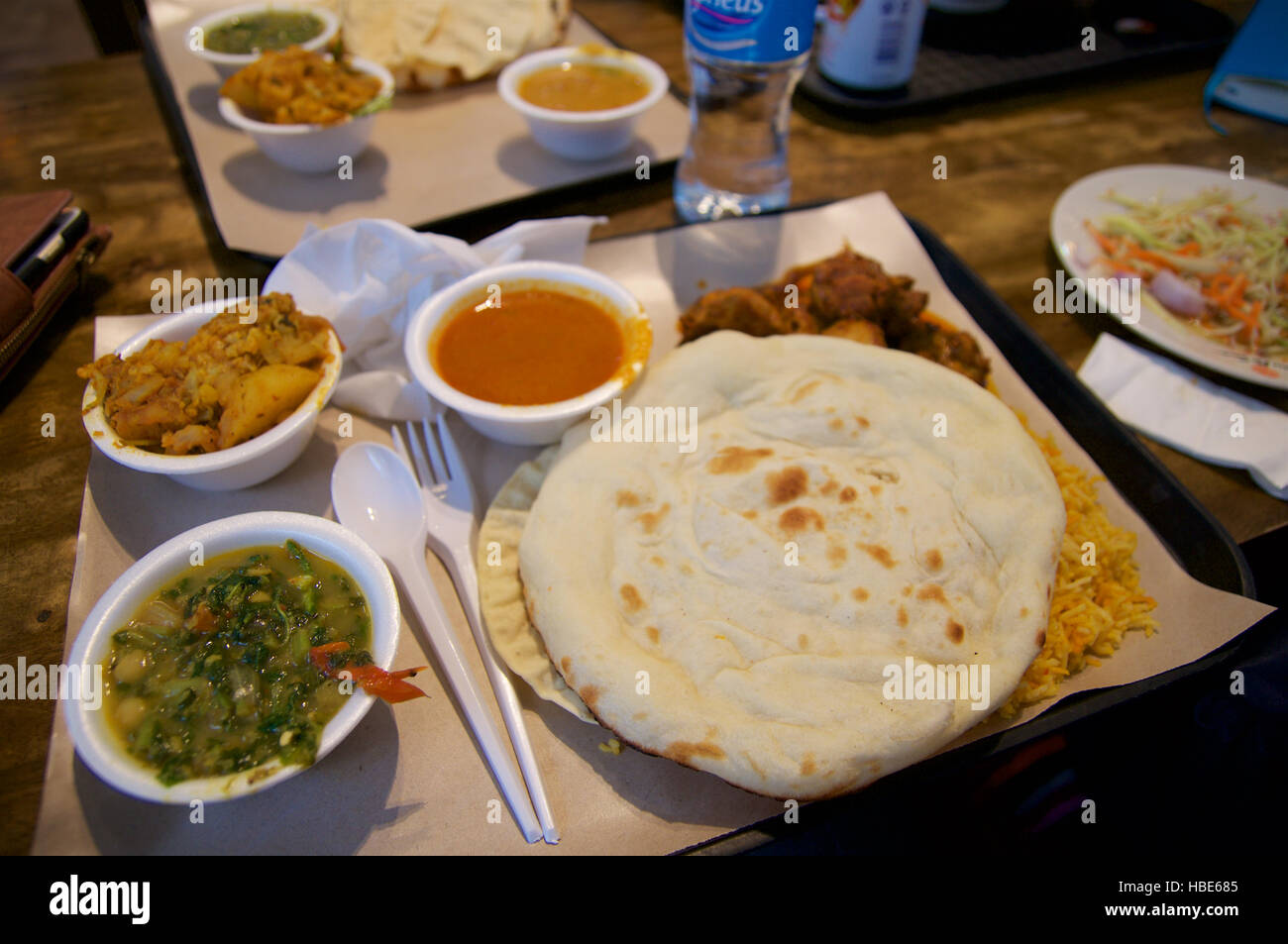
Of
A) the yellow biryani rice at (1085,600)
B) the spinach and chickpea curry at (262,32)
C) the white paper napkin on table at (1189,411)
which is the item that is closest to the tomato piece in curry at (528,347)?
the yellow biryani rice at (1085,600)

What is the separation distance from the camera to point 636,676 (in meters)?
1.67

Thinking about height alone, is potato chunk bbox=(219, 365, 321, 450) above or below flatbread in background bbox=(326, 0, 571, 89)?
below

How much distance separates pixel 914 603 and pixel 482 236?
237 cm

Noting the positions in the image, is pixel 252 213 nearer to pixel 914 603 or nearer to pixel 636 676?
pixel 636 676

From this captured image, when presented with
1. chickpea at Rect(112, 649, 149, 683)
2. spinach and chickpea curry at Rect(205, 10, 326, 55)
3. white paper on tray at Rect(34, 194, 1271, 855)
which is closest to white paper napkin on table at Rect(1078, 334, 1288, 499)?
white paper on tray at Rect(34, 194, 1271, 855)

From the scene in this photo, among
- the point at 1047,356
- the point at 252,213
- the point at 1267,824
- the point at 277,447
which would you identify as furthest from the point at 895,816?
the point at 252,213

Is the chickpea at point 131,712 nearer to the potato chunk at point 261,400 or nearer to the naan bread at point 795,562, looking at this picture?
the potato chunk at point 261,400

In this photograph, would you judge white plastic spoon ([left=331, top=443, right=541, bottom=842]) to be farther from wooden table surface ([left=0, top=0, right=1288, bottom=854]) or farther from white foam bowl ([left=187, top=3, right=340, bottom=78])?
white foam bowl ([left=187, top=3, right=340, bottom=78])

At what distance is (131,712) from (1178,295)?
364 cm

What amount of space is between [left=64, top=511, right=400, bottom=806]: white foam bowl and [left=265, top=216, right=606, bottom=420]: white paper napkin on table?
2.40 ft

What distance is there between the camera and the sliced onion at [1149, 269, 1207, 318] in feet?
9.25

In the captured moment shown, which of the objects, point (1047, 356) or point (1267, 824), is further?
point (1047, 356)

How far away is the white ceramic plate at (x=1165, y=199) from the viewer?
2600 mm
